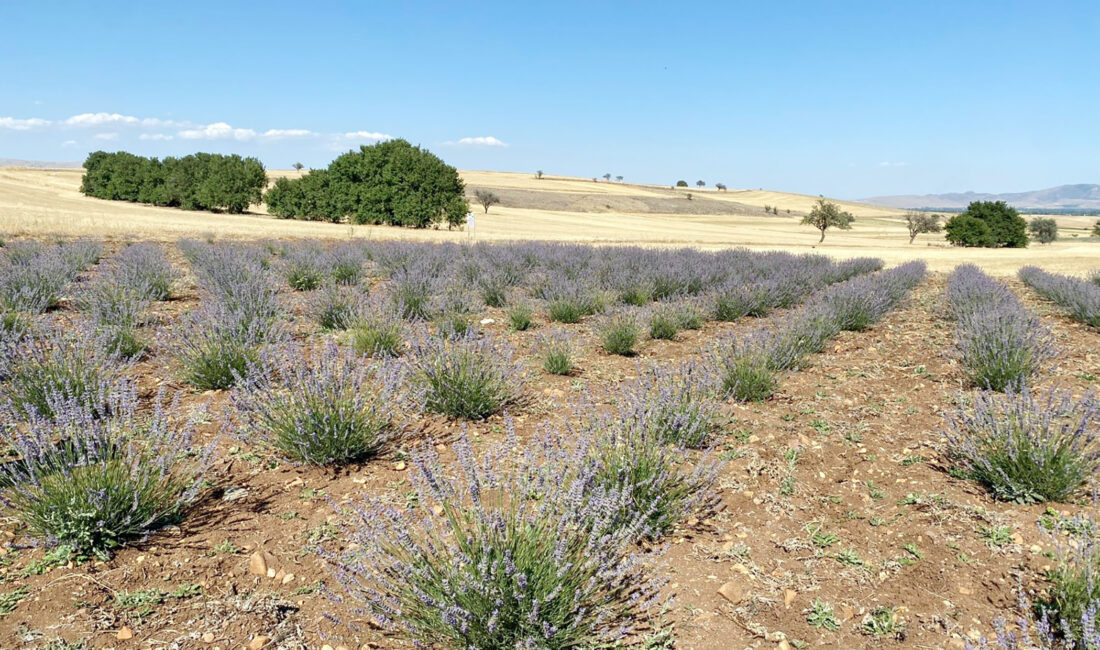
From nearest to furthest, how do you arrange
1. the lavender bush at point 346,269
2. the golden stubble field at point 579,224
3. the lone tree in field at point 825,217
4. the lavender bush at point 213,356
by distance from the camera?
the lavender bush at point 213,356
the lavender bush at point 346,269
the golden stubble field at point 579,224
the lone tree in field at point 825,217

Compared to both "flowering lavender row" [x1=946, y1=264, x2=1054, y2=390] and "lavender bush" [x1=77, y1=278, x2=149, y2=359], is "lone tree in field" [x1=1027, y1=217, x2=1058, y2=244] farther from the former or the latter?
"lavender bush" [x1=77, y1=278, x2=149, y2=359]

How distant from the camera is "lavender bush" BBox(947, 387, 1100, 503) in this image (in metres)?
3.37

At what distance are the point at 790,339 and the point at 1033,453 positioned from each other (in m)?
2.60

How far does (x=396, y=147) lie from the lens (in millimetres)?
31609

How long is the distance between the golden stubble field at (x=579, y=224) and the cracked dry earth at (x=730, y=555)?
17.9 metres

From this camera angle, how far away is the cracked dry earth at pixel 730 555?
2424 millimetres

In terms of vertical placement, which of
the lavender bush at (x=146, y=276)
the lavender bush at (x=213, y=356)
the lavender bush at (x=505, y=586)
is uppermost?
the lavender bush at (x=146, y=276)

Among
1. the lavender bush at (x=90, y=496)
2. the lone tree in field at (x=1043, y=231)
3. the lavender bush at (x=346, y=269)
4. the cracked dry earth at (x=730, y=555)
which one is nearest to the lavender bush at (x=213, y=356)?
the cracked dry earth at (x=730, y=555)

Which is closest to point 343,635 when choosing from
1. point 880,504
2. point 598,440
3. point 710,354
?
point 598,440

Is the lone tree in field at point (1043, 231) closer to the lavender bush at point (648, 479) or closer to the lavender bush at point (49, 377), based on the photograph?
the lavender bush at point (648, 479)

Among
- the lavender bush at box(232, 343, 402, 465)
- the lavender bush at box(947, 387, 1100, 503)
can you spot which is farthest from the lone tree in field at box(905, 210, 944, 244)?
the lavender bush at box(232, 343, 402, 465)

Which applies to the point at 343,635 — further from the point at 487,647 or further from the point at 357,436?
the point at 357,436

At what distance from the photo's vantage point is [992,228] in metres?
40.6

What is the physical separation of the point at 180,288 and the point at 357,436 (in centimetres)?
779
